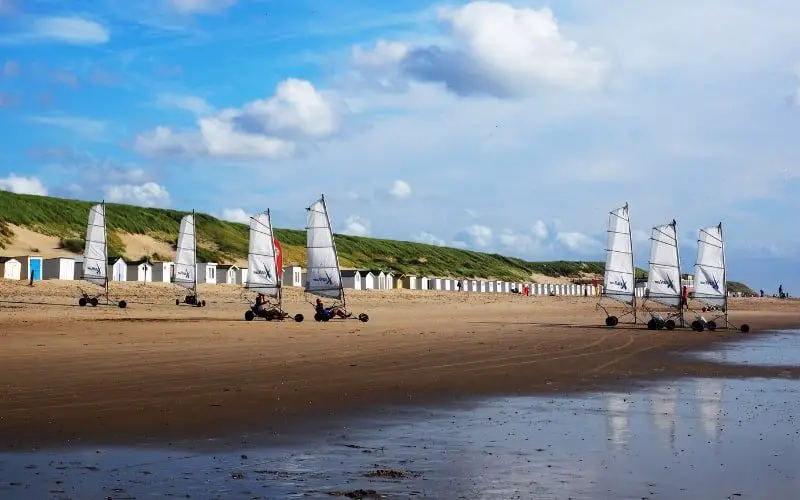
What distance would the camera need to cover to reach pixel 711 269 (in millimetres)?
45031

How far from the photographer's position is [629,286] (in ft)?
148

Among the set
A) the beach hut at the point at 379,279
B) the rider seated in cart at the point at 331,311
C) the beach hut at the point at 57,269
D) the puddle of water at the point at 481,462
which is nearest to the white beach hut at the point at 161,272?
the beach hut at the point at 57,269

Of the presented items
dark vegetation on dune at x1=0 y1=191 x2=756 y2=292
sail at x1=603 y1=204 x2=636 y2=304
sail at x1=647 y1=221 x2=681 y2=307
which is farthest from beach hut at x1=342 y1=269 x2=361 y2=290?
sail at x1=647 y1=221 x2=681 y2=307

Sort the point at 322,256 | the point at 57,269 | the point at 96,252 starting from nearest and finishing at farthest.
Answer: the point at 322,256 → the point at 96,252 → the point at 57,269

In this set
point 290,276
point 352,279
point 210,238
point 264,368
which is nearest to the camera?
point 264,368

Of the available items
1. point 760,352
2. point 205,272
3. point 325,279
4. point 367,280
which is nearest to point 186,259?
point 325,279

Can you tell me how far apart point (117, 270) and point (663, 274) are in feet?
143

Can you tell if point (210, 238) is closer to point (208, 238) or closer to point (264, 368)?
point (208, 238)

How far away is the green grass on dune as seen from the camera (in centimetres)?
10419

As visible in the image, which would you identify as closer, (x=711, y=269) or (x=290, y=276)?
(x=711, y=269)

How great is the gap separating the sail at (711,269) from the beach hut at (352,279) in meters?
47.9

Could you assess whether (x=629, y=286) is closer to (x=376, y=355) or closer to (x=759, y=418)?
(x=376, y=355)

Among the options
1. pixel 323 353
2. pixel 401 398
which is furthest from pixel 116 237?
pixel 401 398

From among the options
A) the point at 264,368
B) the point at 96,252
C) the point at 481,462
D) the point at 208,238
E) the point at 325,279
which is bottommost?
the point at 481,462
